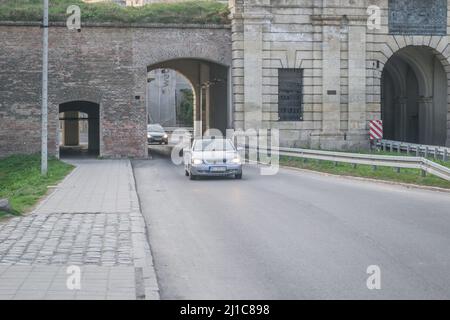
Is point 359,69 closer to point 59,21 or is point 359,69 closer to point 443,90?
point 443,90

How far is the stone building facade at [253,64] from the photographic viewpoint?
33875 mm

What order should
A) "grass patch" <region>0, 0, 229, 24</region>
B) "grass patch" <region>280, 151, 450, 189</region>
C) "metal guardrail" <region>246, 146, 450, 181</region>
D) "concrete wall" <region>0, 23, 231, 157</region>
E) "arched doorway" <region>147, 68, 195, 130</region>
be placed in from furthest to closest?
"arched doorway" <region>147, 68, 195, 130</region> → "grass patch" <region>0, 0, 229, 24</region> → "concrete wall" <region>0, 23, 231, 157</region> → "metal guardrail" <region>246, 146, 450, 181</region> → "grass patch" <region>280, 151, 450, 189</region>

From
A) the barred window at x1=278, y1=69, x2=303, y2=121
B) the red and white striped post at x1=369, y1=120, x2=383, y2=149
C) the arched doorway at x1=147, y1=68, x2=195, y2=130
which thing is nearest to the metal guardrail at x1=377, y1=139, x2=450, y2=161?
the red and white striped post at x1=369, y1=120, x2=383, y2=149

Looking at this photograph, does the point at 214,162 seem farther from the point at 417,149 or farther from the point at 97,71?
the point at 97,71

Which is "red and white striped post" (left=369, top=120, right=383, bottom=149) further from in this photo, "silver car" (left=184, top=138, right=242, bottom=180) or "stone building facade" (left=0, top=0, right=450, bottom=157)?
"silver car" (left=184, top=138, right=242, bottom=180)

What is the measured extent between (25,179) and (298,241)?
1589 cm

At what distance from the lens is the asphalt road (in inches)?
327

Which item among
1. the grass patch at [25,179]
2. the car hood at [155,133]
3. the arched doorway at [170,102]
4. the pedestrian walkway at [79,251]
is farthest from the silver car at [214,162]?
the arched doorway at [170,102]

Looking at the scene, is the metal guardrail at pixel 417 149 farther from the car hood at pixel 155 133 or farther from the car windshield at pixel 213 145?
the car hood at pixel 155 133

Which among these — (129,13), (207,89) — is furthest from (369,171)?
(207,89)

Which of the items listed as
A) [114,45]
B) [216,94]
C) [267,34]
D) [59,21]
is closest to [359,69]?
[267,34]

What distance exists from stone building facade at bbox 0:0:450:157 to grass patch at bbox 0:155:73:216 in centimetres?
213

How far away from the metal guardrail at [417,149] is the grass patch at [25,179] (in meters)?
12.9
